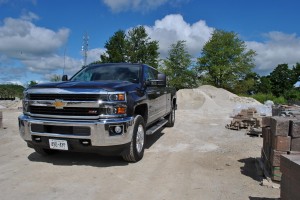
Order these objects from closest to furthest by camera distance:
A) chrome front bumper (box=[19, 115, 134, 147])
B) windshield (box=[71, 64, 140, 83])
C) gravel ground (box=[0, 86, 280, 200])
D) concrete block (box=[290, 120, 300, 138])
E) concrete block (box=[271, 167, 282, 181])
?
1. gravel ground (box=[0, 86, 280, 200])
2. concrete block (box=[290, 120, 300, 138])
3. concrete block (box=[271, 167, 282, 181])
4. chrome front bumper (box=[19, 115, 134, 147])
5. windshield (box=[71, 64, 140, 83])

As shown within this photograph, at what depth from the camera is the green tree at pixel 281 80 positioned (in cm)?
7479

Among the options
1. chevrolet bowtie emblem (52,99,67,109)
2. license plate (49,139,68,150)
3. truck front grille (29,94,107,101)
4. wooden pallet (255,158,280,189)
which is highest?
truck front grille (29,94,107,101)

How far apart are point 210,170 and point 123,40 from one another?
41279 mm

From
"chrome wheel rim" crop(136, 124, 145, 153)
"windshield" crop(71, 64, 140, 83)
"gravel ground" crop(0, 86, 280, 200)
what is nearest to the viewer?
"gravel ground" crop(0, 86, 280, 200)

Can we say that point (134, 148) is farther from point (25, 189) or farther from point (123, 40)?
point (123, 40)

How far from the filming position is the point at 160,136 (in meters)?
9.31

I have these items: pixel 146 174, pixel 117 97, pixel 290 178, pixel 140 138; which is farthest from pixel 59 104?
pixel 290 178

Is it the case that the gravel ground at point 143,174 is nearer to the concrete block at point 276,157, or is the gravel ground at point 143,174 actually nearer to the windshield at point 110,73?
the concrete block at point 276,157

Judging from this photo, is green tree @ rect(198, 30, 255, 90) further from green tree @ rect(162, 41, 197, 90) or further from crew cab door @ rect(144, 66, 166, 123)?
crew cab door @ rect(144, 66, 166, 123)

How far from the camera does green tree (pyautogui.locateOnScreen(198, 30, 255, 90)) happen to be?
48750 mm

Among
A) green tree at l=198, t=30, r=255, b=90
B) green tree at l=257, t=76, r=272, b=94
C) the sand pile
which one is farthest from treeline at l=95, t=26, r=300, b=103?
green tree at l=257, t=76, r=272, b=94

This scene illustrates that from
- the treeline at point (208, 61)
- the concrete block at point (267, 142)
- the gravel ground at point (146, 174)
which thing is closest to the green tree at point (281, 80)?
the treeline at point (208, 61)

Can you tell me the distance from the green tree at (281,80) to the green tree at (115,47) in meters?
45.4

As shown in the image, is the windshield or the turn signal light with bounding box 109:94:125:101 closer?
the turn signal light with bounding box 109:94:125:101
